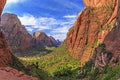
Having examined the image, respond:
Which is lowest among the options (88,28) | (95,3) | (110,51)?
(110,51)

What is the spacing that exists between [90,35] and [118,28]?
254 feet

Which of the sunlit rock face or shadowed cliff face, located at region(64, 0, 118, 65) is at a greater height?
the sunlit rock face

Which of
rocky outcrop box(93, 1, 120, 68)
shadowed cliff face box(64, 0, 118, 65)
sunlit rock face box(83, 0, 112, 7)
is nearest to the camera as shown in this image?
rocky outcrop box(93, 1, 120, 68)

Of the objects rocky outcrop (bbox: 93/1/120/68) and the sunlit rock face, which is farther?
the sunlit rock face

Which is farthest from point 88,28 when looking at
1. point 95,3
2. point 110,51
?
point 110,51

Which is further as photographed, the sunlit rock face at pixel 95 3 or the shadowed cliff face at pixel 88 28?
the sunlit rock face at pixel 95 3

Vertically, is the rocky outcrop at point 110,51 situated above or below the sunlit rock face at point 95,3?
below

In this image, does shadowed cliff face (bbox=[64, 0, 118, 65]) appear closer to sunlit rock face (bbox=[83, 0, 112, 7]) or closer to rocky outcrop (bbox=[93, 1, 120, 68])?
sunlit rock face (bbox=[83, 0, 112, 7])

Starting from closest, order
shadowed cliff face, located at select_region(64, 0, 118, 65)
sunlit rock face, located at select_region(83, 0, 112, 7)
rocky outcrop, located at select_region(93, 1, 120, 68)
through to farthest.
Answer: rocky outcrop, located at select_region(93, 1, 120, 68)
shadowed cliff face, located at select_region(64, 0, 118, 65)
sunlit rock face, located at select_region(83, 0, 112, 7)

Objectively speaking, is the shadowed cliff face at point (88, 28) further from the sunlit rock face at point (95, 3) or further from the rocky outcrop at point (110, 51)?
the rocky outcrop at point (110, 51)

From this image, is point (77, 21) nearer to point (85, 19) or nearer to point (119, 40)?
point (85, 19)

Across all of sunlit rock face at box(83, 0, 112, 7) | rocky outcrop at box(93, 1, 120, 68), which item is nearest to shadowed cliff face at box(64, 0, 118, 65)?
sunlit rock face at box(83, 0, 112, 7)

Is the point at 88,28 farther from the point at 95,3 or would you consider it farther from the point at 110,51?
the point at 110,51

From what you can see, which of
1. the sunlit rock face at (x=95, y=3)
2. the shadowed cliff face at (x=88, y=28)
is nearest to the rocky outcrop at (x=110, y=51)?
the shadowed cliff face at (x=88, y=28)
